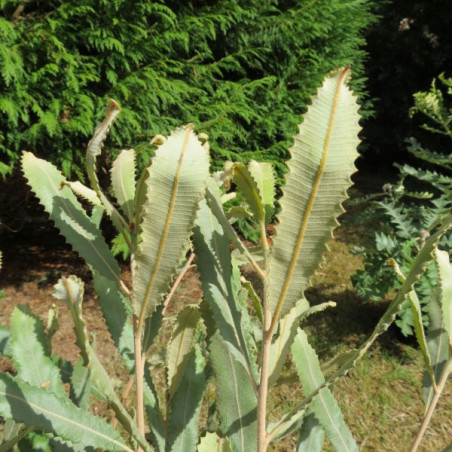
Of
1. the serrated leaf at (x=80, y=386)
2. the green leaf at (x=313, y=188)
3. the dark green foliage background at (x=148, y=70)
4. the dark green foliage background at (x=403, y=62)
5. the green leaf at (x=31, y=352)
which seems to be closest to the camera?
the green leaf at (x=313, y=188)

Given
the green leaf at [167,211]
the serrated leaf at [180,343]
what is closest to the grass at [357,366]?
the serrated leaf at [180,343]

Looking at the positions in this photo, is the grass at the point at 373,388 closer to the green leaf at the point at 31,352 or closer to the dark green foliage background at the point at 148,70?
the dark green foliage background at the point at 148,70

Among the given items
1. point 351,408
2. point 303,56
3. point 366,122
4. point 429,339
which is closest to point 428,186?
point 366,122

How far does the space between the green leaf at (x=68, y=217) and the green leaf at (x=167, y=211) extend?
0.40ft

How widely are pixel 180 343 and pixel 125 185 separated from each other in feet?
0.91

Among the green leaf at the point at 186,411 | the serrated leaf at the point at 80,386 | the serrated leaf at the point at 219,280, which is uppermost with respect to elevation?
the serrated leaf at the point at 219,280

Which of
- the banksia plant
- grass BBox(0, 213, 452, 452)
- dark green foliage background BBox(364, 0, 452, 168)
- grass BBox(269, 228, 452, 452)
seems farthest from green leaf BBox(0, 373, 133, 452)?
dark green foliage background BBox(364, 0, 452, 168)

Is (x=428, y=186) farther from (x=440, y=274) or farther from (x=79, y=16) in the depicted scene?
(x=440, y=274)

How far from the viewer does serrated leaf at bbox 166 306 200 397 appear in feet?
2.68

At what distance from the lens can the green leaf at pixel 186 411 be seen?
2.52 ft

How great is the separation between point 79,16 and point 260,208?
3.78m

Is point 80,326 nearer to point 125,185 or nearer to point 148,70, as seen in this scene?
point 125,185

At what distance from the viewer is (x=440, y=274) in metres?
0.75

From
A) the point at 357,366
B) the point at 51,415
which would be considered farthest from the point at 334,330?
the point at 51,415
